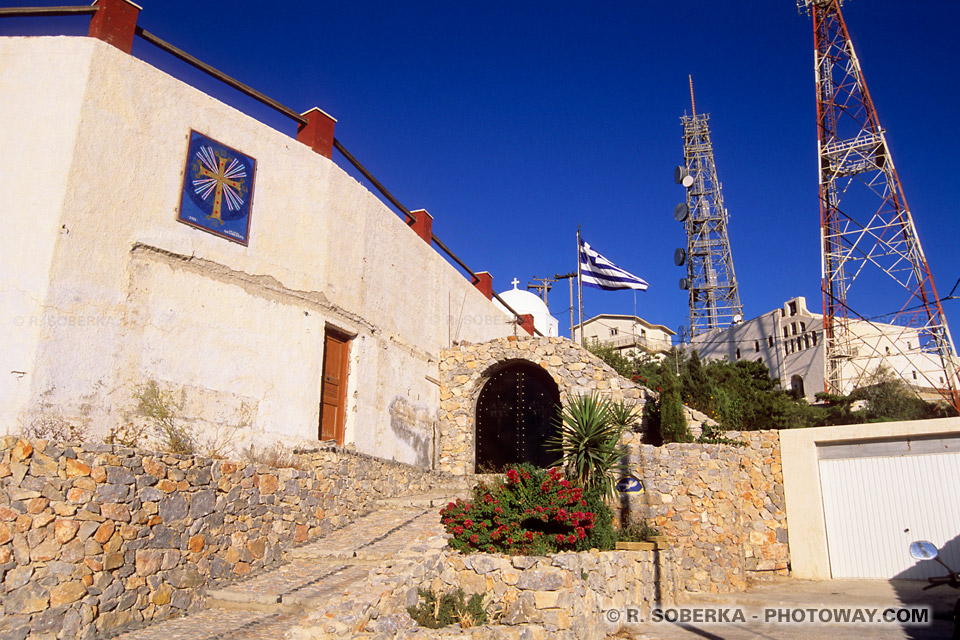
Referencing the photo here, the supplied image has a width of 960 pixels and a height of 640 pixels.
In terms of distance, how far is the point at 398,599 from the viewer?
24.9 feet

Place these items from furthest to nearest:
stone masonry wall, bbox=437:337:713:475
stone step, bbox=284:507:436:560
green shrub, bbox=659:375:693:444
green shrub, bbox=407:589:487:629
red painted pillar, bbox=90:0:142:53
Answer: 1. stone masonry wall, bbox=437:337:713:475
2. green shrub, bbox=659:375:693:444
3. stone step, bbox=284:507:436:560
4. red painted pillar, bbox=90:0:142:53
5. green shrub, bbox=407:589:487:629

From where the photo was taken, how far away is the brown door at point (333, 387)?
1270 cm

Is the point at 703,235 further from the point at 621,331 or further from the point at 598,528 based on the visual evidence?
the point at 598,528

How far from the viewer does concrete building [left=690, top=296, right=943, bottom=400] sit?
3231 centimetres

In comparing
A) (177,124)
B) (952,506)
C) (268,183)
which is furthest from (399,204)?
(952,506)

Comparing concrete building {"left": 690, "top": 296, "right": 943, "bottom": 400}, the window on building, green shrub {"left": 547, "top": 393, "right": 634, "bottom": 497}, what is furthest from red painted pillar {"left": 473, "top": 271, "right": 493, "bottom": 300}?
the window on building

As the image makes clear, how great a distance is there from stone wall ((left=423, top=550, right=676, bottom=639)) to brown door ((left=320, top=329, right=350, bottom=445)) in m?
4.81

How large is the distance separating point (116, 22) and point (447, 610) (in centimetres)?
958

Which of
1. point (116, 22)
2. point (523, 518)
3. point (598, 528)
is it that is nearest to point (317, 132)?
point (116, 22)

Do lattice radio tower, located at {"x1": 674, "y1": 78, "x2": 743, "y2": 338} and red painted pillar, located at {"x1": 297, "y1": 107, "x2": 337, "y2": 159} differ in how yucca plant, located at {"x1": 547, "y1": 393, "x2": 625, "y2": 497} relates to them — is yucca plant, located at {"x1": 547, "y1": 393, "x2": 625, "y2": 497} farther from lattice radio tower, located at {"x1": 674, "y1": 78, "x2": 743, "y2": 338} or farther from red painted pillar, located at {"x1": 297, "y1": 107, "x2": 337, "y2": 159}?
lattice radio tower, located at {"x1": 674, "y1": 78, "x2": 743, "y2": 338}

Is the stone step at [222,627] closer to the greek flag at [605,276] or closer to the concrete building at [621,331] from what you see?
the greek flag at [605,276]

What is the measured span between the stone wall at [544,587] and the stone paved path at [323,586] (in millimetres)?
551

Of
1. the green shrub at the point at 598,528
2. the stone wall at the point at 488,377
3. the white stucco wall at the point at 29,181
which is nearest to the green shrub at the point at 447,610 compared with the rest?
the green shrub at the point at 598,528

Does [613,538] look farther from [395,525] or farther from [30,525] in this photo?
[30,525]
